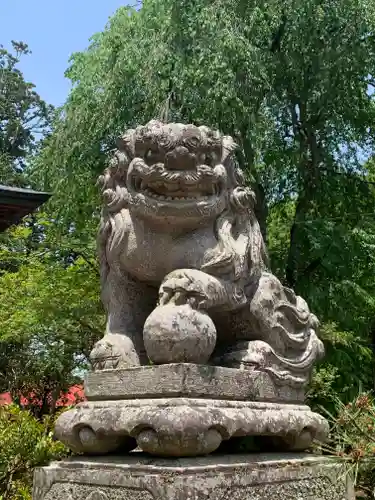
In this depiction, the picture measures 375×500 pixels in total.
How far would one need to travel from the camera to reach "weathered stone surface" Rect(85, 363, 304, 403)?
2.64 meters

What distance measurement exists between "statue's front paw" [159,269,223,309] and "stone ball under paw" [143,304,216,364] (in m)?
0.06

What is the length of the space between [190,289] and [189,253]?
0.24m

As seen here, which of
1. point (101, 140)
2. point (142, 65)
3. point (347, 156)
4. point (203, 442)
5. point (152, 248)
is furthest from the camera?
point (347, 156)

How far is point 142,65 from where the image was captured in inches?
372

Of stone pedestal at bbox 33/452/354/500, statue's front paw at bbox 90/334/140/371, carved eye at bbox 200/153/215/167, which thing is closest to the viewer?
stone pedestal at bbox 33/452/354/500

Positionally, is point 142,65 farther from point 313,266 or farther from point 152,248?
point 152,248

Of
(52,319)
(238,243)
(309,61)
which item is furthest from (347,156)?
(238,243)

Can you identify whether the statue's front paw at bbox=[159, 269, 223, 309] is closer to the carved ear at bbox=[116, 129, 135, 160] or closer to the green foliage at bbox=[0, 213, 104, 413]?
the carved ear at bbox=[116, 129, 135, 160]

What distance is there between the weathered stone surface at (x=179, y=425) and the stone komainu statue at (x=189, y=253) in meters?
0.21

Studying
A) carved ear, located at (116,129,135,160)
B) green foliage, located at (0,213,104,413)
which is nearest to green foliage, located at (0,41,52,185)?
green foliage, located at (0,213,104,413)

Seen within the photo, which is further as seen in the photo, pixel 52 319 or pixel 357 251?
pixel 52 319

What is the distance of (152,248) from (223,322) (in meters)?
0.51

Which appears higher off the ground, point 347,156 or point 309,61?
point 309,61

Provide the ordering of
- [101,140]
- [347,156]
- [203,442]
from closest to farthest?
[203,442] < [101,140] < [347,156]
